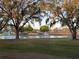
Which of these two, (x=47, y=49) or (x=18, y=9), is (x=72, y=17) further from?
(x=47, y=49)

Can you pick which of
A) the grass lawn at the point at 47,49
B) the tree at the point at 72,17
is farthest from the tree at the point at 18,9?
the grass lawn at the point at 47,49

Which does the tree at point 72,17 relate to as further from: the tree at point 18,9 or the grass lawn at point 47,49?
the grass lawn at point 47,49

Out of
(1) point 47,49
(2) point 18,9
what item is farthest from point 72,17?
Answer: (1) point 47,49

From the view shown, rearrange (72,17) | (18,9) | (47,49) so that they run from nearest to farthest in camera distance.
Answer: (47,49)
(18,9)
(72,17)

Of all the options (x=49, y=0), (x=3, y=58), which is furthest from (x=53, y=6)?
(x=3, y=58)

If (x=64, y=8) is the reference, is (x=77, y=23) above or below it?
below

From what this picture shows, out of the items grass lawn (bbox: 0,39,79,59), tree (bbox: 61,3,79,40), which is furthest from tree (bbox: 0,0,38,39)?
grass lawn (bbox: 0,39,79,59)

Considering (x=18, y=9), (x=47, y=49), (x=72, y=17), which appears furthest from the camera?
(x=72, y=17)

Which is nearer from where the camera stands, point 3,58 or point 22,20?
point 3,58

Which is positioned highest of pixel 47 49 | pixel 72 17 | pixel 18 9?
pixel 18 9

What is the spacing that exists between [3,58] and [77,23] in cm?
3148

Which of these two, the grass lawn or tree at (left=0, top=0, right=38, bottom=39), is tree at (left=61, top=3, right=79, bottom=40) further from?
the grass lawn

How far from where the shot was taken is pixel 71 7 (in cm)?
4006

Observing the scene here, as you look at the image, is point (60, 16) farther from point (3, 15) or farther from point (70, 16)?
point (3, 15)
